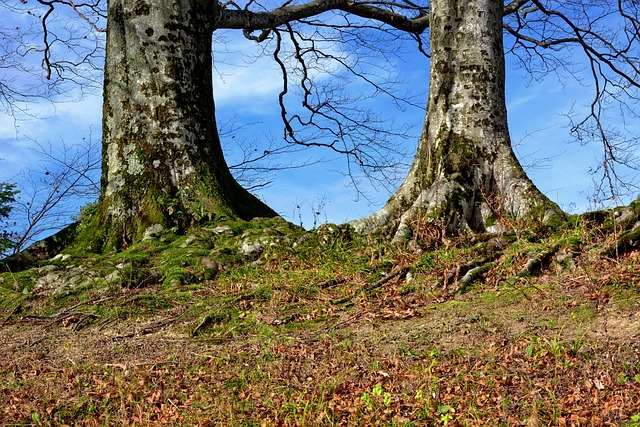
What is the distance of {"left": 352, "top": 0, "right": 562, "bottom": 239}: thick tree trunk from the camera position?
7.66m

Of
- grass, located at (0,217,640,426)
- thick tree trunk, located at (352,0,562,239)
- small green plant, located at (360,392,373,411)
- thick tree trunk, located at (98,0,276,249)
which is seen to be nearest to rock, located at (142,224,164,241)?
thick tree trunk, located at (98,0,276,249)

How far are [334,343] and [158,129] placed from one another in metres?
4.91

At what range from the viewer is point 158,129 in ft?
27.8

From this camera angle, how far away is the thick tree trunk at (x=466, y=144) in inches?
302

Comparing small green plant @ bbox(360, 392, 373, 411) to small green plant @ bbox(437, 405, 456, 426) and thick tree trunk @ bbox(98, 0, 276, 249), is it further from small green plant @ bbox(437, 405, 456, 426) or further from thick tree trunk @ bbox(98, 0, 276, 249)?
thick tree trunk @ bbox(98, 0, 276, 249)

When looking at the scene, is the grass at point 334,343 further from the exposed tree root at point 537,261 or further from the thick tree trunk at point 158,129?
the thick tree trunk at point 158,129

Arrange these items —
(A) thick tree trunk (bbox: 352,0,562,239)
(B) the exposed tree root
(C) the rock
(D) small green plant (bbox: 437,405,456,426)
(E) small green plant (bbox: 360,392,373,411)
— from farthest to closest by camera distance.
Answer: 1. (C) the rock
2. (A) thick tree trunk (bbox: 352,0,562,239)
3. (B) the exposed tree root
4. (E) small green plant (bbox: 360,392,373,411)
5. (D) small green plant (bbox: 437,405,456,426)

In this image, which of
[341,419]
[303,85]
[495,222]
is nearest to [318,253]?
[495,222]

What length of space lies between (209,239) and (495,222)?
355 cm

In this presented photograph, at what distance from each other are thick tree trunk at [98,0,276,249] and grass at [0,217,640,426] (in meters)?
1.32

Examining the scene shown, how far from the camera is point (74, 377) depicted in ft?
15.2

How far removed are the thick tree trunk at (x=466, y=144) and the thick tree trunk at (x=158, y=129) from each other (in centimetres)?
232

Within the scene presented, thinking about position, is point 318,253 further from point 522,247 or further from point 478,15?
point 478,15

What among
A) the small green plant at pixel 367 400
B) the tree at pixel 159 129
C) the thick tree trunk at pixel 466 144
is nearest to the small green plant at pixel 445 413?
the small green plant at pixel 367 400
